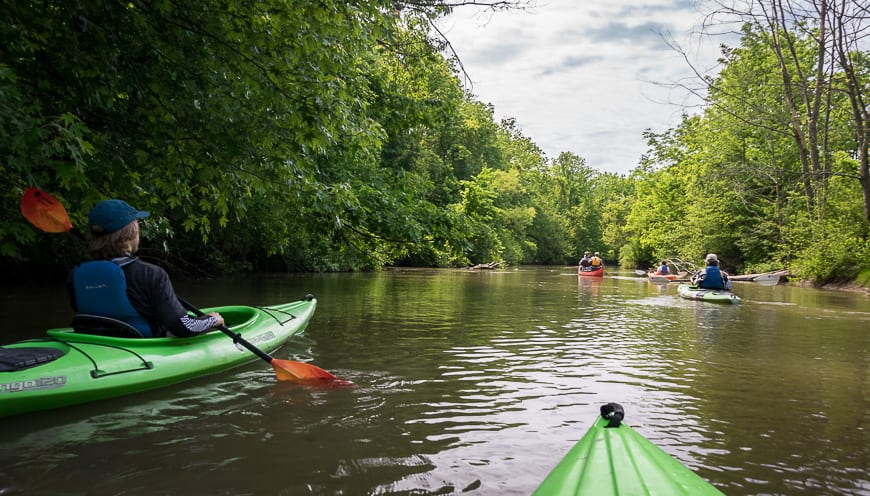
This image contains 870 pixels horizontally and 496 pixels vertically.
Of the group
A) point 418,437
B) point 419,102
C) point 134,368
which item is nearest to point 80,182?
point 134,368

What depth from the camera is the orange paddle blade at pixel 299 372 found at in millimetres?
5188

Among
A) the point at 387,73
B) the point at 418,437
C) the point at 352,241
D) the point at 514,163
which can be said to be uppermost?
the point at 514,163

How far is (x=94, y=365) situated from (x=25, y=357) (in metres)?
0.45

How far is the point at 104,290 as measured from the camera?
14.8ft

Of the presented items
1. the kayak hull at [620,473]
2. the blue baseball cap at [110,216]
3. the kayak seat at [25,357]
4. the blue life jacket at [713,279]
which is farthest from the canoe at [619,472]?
the blue life jacket at [713,279]

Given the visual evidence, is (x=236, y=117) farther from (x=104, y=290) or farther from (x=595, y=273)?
(x=595, y=273)

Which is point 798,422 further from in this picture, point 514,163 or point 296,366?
point 514,163

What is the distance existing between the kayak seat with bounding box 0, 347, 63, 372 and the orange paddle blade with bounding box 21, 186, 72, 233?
0.90 metres

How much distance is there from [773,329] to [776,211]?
1830 centimetres

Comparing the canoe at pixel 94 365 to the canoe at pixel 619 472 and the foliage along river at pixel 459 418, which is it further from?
the canoe at pixel 619 472

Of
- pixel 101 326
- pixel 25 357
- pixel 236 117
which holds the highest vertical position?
pixel 236 117

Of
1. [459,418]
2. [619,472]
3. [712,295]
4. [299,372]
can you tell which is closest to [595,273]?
[712,295]

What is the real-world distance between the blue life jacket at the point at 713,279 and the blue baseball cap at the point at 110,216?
13.1m

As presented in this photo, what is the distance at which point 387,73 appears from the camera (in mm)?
9523
